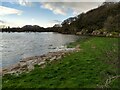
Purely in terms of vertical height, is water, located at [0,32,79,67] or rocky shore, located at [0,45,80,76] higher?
rocky shore, located at [0,45,80,76]

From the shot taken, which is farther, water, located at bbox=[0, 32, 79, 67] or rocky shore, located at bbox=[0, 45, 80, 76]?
water, located at bbox=[0, 32, 79, 67]

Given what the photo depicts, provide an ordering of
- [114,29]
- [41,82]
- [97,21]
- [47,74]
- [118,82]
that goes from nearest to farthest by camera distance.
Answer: [118,82] → [41,82] → [47,74] → [114,29] → [97,21]

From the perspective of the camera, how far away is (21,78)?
64.0 ft

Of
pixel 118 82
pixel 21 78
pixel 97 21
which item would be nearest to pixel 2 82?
pixel 21 78

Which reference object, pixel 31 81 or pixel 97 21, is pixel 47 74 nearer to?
pixel 31 81

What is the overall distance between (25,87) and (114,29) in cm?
10357

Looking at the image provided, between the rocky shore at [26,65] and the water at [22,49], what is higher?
the rocky shore at [26,65]

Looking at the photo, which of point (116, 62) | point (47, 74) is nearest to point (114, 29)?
point (47, 74)

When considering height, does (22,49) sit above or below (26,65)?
below

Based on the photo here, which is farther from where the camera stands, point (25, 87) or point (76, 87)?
point (25, 87)

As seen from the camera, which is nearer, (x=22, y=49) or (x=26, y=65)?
(x=26, y=65)

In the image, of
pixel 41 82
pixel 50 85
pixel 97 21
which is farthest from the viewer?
pixel 97 21

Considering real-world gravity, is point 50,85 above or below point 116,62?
below

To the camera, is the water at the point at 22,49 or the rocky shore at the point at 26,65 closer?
the rocky shore at the point at 26,65
